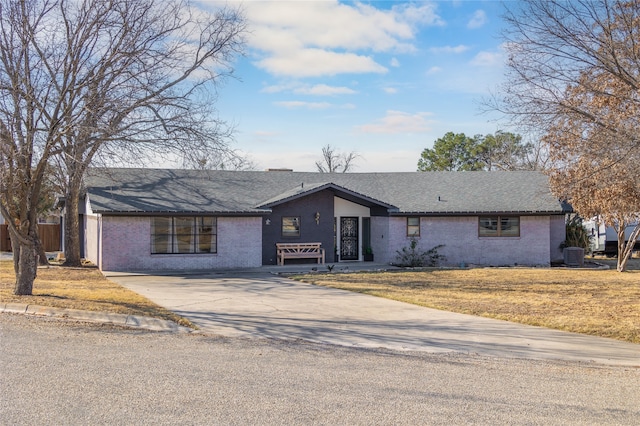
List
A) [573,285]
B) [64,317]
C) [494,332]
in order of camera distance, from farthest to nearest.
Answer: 1. [573,285]
2. [64,317]
3. [494,332]

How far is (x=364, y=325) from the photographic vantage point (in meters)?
11.6

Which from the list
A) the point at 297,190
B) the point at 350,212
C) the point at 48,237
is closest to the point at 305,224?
the point at 297,190

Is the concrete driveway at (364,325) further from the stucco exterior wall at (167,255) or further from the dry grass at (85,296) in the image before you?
the stucco exterior wall at (167,255)

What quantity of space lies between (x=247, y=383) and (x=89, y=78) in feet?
32.2

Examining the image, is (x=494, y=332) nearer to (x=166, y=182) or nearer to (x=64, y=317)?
(x=64, y=317)

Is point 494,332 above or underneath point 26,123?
underneath

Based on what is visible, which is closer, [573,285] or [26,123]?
[26,123]

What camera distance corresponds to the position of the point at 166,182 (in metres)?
26.2

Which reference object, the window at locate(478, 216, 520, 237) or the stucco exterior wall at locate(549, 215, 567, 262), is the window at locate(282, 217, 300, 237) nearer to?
the window at locate(478, 216, 520, 237)

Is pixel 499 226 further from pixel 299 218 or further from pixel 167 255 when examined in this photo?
pixel 167 255

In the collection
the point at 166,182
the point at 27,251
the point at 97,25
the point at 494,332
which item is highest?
the point at 97,25

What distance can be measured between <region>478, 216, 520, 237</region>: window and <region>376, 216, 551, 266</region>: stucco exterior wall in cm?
20

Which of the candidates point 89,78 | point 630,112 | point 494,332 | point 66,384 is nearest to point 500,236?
point 630,112

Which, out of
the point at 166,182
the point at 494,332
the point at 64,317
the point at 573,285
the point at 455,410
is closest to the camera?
the point at 455,410
